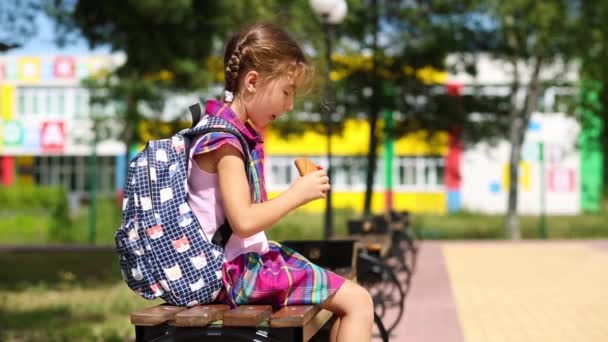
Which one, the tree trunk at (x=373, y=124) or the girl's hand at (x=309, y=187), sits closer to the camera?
the girl's hand at (x=309, y=187)

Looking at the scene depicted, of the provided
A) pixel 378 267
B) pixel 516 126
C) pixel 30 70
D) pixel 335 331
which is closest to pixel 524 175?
pixel 516 126

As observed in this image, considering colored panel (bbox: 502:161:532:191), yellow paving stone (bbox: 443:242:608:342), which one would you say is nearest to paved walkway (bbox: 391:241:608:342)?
yellow paving stone (bbox: 443:242:608:342)

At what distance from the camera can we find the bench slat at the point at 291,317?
298 cm

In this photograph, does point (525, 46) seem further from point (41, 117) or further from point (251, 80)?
point (41, 117)

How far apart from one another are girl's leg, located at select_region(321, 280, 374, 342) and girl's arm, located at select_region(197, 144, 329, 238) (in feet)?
1.11

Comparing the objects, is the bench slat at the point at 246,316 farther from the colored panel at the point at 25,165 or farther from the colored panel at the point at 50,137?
the colored panel at the point at 25,165

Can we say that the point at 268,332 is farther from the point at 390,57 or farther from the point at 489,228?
the point at 489,228

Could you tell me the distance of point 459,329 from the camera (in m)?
8.02

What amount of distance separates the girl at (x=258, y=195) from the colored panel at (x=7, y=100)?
52.6 metres

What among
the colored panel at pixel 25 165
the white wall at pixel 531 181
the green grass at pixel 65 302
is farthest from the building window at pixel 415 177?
the green grass at pixel 65 302

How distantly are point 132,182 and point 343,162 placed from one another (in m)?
21.5

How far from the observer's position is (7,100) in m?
54.2

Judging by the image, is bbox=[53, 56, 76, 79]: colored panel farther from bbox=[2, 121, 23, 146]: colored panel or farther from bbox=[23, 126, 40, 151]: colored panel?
bbox=[23, 126, 40, 151]: colored panel

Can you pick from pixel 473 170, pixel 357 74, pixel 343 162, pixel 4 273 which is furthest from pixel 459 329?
pixel 473 170
